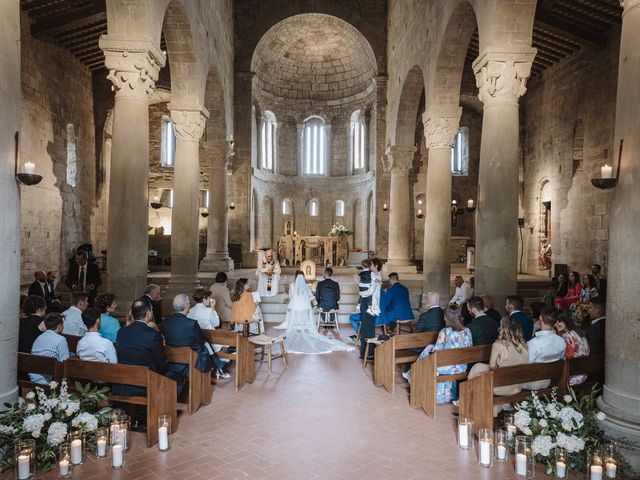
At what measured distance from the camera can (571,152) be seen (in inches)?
668

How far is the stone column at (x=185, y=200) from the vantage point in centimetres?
1341

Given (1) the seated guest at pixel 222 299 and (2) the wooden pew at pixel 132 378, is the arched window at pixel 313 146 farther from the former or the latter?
(2) the wooden pew at pixel 132 378

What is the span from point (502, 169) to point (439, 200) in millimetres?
4366

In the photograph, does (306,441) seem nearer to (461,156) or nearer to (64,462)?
(64,462)

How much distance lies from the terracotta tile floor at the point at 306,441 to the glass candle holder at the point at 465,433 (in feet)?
0.29

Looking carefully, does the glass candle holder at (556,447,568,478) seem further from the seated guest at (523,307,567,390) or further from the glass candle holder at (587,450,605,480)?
the seated guest at (523,307,567,390)

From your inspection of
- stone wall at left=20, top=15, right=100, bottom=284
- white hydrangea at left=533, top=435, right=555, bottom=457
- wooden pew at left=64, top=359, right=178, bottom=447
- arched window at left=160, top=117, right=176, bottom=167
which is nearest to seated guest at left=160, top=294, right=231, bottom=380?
wooden pew at left=64, top=359, right=178, bottom=447

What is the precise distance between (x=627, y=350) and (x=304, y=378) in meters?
4.80

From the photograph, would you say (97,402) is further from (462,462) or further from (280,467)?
(462,462)

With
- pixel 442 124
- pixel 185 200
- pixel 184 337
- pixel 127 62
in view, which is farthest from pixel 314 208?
pixel 184 337

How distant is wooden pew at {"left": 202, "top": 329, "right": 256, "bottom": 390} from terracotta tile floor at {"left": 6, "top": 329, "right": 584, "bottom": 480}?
0.71 feet

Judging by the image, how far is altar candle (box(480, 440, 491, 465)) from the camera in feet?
15.8

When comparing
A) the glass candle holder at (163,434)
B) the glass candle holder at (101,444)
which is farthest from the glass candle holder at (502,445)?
the glass candle holder at (101,444)

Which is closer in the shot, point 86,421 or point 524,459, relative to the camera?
point 524,459
